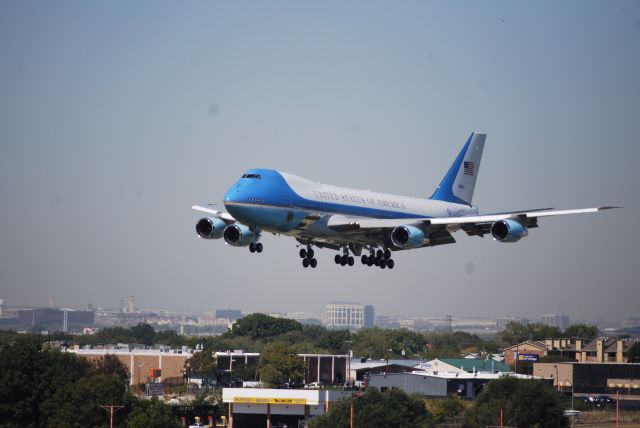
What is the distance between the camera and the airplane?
81062 mm

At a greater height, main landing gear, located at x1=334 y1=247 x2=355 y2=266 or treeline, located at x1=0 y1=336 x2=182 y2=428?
main landing gear, located at x1=334 y1=247 x2=355 y2=266

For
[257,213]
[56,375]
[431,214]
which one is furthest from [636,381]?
[257,213]

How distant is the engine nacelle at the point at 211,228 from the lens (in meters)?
89.6

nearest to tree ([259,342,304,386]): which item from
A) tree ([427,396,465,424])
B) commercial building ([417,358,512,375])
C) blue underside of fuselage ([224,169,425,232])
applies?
commercial building ([417,358,512,375])

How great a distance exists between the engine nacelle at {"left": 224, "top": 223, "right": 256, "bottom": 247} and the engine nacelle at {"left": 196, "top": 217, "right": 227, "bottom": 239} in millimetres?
1958

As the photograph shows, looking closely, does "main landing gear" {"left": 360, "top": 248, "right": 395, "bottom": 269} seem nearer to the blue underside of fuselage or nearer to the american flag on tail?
the blue underside of fuselage

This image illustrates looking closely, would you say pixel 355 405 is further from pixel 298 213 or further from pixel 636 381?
pixel 636 381

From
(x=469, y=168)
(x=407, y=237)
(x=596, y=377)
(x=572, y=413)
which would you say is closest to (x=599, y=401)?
(x=596, y=377)

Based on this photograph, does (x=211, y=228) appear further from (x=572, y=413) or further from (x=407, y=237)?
(x=572, y=413)

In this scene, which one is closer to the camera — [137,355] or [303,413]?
[303,413]

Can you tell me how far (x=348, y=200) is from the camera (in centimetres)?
8900

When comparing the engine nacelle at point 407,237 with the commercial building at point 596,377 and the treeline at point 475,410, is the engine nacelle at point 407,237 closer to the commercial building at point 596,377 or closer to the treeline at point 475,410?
the treeline at point 475,410

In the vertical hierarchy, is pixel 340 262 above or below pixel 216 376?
above

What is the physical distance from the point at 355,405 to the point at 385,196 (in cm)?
2633
